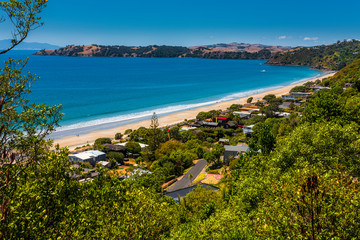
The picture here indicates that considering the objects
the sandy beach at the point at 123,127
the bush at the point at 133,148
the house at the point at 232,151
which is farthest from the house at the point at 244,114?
the bush at the point at 133,148

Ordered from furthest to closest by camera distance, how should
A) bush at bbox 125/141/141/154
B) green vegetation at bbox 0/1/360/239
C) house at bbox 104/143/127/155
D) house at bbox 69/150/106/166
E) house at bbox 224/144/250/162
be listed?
bush at bbox 125/141/141/154
house at bbox 104/143/127/155
house at bbox 69/150/106/166
house at bbox 224/144/250/162
green vegetation at bbox 0/1/360/239

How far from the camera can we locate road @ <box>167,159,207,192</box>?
28.5 meters

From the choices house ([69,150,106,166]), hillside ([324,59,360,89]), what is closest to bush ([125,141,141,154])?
house ([69,150,106,166])

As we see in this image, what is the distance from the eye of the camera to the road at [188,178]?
93.4 feet

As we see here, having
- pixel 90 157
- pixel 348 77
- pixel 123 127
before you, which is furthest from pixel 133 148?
pixel 348 77

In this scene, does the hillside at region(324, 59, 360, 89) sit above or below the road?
above

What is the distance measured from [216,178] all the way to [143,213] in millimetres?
20000

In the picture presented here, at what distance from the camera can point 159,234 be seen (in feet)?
31.4

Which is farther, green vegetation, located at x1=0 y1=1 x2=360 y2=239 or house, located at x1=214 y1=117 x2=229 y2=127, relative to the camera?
house, located at x1=214 y1=117 x2=229 y2=127

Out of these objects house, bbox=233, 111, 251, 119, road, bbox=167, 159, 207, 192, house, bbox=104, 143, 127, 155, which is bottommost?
road, bbox=167, 159, 207, 192

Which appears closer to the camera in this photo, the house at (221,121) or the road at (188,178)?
the road at (188,178)

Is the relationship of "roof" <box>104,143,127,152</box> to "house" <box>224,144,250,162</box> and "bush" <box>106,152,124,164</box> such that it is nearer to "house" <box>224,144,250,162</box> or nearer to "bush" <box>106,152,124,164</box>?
"bush" <box>106,152,124,164</box>

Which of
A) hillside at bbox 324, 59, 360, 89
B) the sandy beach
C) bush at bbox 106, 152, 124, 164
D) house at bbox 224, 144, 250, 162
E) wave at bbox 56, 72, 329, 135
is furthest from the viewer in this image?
hillside at bbox 324, 59, 360, 89

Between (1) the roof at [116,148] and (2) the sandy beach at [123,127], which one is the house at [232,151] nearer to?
(1) the roof at [116,148]
